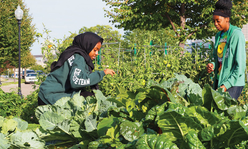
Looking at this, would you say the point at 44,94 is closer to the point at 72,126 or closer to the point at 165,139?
the point at 72,126

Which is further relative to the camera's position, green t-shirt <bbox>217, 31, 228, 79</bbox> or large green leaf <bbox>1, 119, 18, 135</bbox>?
green t-shirt <bbox>217, 31, 228, 79</bbox>

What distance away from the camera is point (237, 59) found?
2.92 m

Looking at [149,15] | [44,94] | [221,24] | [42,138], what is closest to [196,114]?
[42,138]

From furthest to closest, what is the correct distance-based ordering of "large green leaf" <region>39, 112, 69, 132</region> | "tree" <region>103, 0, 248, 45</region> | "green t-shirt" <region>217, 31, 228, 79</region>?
"tree" <region>103, 0, 248, 45</region> → "green t-shirt" <region>217, 31, 228, 79</region> → "large green leaf" <region>39, 112, 69, 132</region>

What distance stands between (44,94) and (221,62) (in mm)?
2143

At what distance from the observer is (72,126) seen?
53.0 inches

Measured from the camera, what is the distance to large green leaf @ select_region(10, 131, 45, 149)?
1.33 meters

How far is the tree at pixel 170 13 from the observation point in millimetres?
14070

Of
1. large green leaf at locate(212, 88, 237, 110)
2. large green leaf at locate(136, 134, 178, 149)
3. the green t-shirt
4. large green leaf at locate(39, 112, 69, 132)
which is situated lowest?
large green leaf at locate(39, 112, 69, 132)

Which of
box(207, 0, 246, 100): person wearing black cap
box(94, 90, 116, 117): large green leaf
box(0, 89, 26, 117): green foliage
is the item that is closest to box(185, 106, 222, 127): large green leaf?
box(94, 90, 116, 117): large green leaf

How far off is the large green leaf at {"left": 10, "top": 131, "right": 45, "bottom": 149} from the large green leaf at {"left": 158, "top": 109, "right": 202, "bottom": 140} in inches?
27.0

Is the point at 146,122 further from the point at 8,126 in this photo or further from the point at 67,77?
the point at 67,77

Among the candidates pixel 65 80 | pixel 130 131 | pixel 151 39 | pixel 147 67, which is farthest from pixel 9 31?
pixel 130 131

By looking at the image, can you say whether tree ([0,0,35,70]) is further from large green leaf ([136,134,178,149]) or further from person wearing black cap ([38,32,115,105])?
large green leaf ([136,134,178,149])
